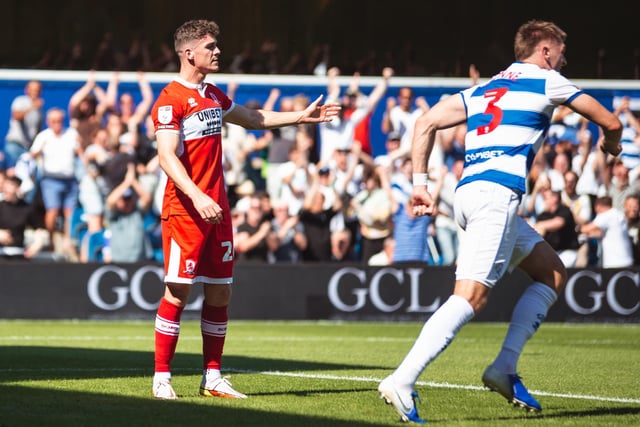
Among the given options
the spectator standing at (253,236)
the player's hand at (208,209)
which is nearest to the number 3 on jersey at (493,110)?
the player's hand at (208,209)

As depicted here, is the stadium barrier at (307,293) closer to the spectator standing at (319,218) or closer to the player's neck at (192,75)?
the spectator standing at (319,218)

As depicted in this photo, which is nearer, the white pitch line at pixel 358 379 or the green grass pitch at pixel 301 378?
the green grass pitch at pixel 301 378

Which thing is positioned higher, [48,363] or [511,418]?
[511,418]

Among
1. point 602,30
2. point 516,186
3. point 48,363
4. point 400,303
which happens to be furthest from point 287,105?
point 516,186

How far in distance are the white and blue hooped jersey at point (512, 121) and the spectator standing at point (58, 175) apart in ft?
39.1

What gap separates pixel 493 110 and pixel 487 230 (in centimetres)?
70

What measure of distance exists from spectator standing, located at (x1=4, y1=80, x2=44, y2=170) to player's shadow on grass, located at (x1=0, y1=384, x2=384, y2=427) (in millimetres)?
11548

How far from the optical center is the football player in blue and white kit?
21.1 feet

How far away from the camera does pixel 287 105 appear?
1878cm

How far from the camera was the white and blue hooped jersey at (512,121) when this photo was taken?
6633 millimetres

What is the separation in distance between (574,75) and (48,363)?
47.5ft

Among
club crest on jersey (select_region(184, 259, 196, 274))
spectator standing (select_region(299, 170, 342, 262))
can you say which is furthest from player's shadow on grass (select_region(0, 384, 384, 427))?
spectator standing (select_region(299, 170, 342, 262))

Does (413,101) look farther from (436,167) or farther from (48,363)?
(48,363)

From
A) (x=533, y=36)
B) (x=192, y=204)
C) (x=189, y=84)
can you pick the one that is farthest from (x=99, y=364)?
(x=533, y=36)
